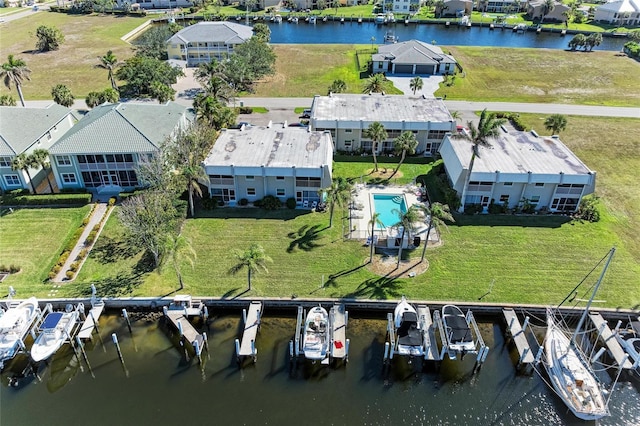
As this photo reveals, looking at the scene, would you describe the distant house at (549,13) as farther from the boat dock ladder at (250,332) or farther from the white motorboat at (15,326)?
the white motorboat at (15,326)

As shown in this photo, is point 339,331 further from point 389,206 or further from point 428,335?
point 389,206

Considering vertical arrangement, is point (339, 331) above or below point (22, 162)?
below

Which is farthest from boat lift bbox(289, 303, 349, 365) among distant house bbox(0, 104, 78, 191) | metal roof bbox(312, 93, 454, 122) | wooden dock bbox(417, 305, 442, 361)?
distant house bbox(0, 104, 78, 191)

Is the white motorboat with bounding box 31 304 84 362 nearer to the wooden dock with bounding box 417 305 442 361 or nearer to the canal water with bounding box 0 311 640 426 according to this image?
the canal water with bounding box 0 311 640 426

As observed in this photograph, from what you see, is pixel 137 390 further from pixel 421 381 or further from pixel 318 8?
pixel 318 8

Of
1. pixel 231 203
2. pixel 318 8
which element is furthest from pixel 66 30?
pixel 231 203

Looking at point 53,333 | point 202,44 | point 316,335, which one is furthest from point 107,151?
point 202,44
